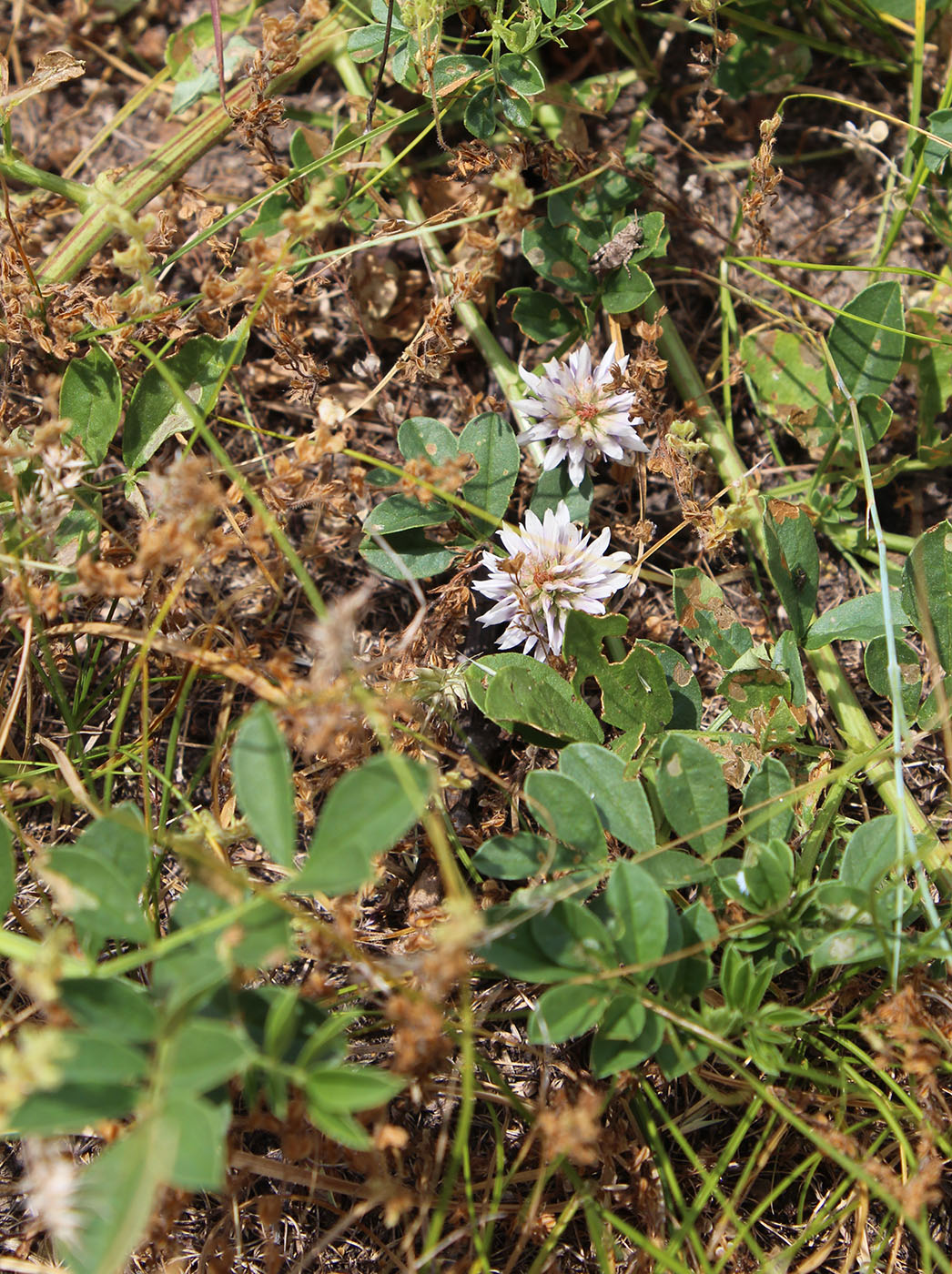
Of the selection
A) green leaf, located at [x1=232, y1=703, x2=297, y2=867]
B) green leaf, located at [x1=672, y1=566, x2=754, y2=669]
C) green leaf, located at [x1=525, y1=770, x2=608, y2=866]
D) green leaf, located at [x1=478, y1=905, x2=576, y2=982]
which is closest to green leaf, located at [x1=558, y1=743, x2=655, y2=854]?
green leaf, located at [x1=525, y1=770, x2=608, y2=866]

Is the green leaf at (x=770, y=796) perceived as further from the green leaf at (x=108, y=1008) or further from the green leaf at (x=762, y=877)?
the green leaf at (x=108, y=1008)

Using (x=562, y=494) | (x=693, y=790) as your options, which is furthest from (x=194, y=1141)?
(x=562, y=494)

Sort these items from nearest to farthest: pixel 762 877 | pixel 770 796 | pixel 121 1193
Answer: pixel 121 1193 < pixel 762 877 < pixel 770 796

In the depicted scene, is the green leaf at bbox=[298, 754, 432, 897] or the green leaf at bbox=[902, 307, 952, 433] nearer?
the green leaf at bbox=[298, 754, 432, 897]

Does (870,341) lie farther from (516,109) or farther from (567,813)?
(567,813)

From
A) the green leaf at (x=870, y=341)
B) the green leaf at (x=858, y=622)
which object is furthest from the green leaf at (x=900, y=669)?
the green leaf at (x=870, y=341)

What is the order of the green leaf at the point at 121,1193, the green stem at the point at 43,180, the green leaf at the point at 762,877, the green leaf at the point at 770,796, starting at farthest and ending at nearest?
the green stem at the point at 43,180 < the green leaf at the point at 770,796 < the green leaf at the point at 762,877 < the green leaf at the point at 121,1193

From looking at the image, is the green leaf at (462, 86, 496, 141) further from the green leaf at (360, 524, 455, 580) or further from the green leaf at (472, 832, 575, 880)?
the green leaf at (472, 832, 575, 880)
